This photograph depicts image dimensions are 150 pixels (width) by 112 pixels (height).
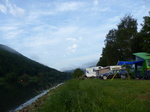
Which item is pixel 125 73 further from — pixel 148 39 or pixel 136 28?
pixel 136 28

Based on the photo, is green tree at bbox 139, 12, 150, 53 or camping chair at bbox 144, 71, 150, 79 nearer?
camping chair at bbox 144, 71, 150, 79

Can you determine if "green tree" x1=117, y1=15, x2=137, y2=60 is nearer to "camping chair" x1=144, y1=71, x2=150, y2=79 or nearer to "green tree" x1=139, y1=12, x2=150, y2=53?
"green tree" x1=139, y1=12, x2=150, y2=53

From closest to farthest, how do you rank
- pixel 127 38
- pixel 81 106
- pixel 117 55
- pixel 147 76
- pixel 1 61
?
pixel 81 106
pixel 147 76
pixel 127 38
pixel 117 55
pixel 1 61

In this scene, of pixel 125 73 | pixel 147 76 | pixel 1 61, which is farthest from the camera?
pixel 1 61

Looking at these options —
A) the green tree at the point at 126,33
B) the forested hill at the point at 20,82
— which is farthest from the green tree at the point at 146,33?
the forested hill at the point at 20,82

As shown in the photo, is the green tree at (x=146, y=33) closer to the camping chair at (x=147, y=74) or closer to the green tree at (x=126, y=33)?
the green tree at (x=126, y=33)

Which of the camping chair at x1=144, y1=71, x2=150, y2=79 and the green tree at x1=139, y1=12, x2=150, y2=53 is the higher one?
the green tree at x1=139, y1=12, x2=150, y2=53

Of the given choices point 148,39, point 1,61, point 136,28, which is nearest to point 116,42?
point 136,28

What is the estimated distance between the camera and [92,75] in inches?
1240

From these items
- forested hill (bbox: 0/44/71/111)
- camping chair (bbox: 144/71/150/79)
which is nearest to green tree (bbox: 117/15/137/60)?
camping chair (bbox: 144/71/150/79)

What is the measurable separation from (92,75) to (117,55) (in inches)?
351

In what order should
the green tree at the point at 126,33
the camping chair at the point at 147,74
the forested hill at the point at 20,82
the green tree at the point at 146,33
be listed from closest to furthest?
the camping chair at the point at 147,74, the forested hill at the point at 20,82, the green tree at the point at 146,33, the green tree at the point at 126,33

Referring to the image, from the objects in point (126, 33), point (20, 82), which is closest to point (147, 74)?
point (126, 33)

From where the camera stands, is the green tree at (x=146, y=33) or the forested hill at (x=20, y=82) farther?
the green tree at (x=146, y=33)
